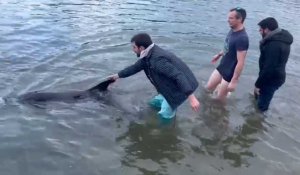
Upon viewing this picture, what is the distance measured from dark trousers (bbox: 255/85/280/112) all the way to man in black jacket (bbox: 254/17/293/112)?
0.31ft

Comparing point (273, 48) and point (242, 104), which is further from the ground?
point (273, 48)

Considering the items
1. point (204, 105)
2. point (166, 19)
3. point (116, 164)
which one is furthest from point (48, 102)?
point (166, 19)

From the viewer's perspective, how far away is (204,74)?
13438 millimetres

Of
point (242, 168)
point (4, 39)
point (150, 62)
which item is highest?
point (150, 62)

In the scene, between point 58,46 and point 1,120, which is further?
Result: point 58,46

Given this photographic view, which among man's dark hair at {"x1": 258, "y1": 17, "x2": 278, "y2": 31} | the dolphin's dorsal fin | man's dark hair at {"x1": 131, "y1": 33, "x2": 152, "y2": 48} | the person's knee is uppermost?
man's dark hair at {"x1": 258, "y1": 17, "x2": 278, "y2": 31}

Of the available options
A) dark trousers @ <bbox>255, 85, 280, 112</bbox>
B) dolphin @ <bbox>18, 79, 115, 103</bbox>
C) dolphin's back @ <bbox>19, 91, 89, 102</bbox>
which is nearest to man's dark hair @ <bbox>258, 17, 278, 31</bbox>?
dark trousers @ <bbox>255, 85, 280, 112</bbox>

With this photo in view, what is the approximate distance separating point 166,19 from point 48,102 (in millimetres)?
10837

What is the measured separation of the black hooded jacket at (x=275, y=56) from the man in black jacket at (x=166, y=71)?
189 centimetres

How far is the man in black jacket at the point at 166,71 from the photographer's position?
8391 mm

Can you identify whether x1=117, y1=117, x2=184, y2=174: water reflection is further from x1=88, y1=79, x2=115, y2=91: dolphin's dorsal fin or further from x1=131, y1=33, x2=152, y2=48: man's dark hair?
x1=131, y1=33, x2=152, y2=48: man's dark hair

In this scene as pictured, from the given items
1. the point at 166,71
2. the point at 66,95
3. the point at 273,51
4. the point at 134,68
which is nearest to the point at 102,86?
the point at 66,95

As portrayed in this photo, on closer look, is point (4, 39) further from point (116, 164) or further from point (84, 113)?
point (116, 164)

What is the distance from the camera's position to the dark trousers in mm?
9930
